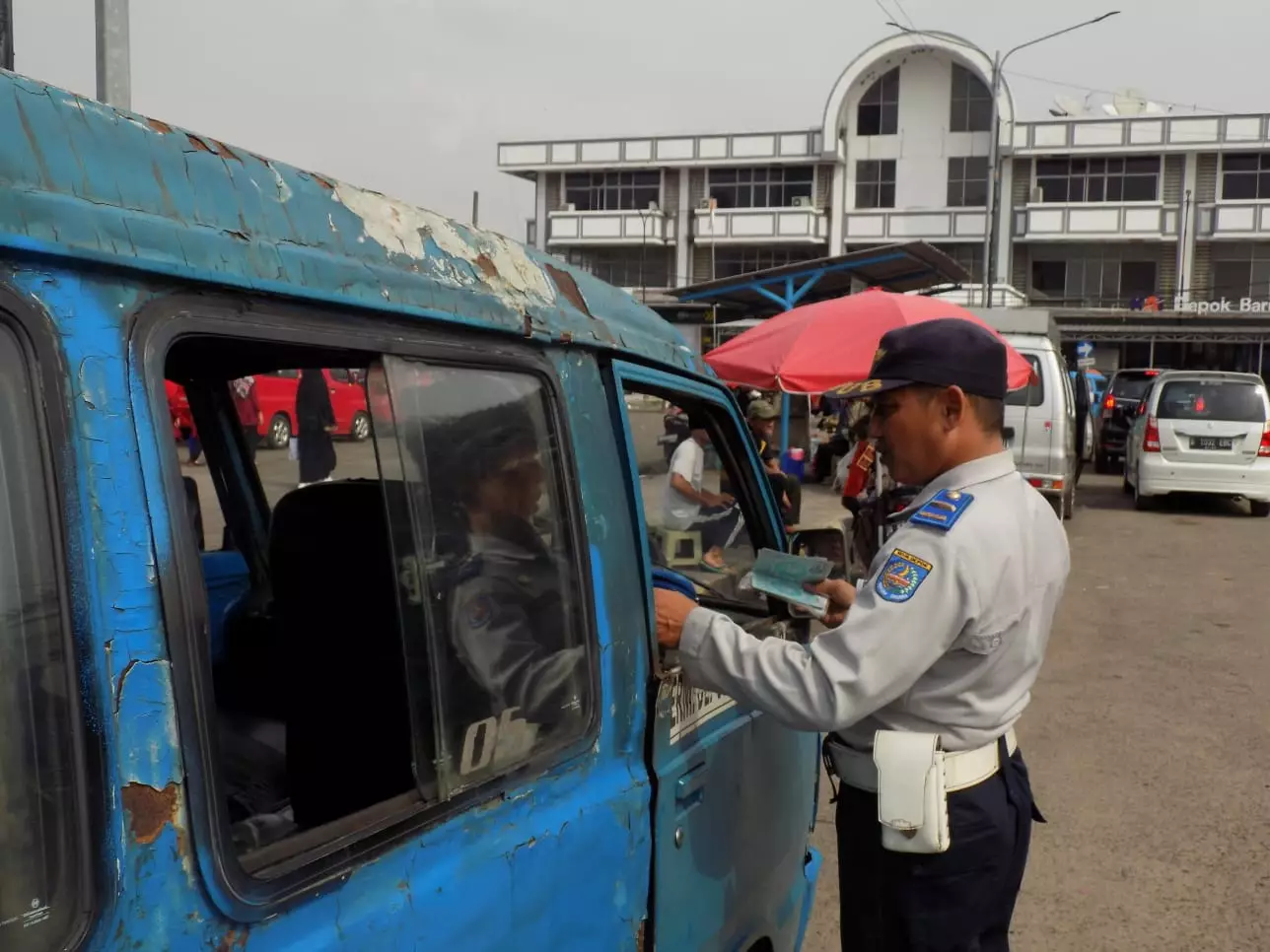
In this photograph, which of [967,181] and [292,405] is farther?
[967,181]

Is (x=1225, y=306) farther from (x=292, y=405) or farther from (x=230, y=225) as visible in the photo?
(x=230, y=225)

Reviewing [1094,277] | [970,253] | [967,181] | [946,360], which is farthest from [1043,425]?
[967,181]

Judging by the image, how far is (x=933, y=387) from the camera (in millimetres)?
2127

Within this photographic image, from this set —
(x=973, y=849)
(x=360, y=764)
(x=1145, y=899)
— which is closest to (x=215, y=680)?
(x=360, y=764)

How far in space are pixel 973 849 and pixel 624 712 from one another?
0.74 meters

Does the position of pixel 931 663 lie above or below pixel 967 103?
below

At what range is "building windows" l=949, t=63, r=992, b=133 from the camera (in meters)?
38.4

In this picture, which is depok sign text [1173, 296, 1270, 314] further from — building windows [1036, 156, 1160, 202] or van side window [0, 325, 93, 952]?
van side window [0, 325, 93, 952]

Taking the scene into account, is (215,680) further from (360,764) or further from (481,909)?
(481,909)

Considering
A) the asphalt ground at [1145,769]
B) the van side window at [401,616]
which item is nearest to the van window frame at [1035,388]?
the asphalt ground at [1145,769]

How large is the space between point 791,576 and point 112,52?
9.95ft

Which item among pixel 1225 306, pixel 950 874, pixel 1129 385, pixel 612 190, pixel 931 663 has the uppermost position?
pixel 612 190

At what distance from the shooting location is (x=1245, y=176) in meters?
36.0

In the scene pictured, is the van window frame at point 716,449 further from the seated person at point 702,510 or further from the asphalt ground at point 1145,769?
the asphalt ground at point 1145,769
